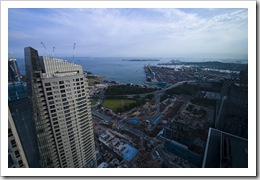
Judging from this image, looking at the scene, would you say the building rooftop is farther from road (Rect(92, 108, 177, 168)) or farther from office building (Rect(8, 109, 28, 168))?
office building (Rect(8, 109, 28, 168))

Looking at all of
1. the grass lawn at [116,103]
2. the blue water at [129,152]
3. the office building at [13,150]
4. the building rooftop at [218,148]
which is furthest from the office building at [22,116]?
the grass lawn at [116,103]

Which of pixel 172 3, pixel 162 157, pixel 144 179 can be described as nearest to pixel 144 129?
pixel 162 157

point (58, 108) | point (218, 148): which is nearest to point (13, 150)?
point (58, 108)

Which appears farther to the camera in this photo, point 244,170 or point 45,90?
point 45,90

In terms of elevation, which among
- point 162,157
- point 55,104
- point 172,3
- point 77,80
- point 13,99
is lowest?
point 162,157

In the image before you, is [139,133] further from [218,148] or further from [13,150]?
[13,150]

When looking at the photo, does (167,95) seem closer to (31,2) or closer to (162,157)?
(162,157)
